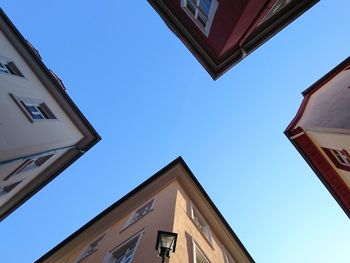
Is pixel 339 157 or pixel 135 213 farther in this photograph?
pixel 339 157

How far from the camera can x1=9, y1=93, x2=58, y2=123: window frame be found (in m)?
13.0

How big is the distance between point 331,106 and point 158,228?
9549 millimetres

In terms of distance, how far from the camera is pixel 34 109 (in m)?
14.8

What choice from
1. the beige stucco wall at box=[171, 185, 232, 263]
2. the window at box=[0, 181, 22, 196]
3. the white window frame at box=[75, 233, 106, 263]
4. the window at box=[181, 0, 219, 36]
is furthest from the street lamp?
the window at box=[0, 181, 22, 196]

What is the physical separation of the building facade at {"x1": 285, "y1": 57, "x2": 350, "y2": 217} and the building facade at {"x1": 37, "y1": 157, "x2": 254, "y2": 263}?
578 centimetres

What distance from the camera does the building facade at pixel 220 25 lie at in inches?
435

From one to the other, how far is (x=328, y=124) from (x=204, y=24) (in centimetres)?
668

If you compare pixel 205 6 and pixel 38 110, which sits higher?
pixel 38 110

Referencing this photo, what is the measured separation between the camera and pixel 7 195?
55.5ft

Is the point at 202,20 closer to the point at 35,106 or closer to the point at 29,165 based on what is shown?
the point at 35,106

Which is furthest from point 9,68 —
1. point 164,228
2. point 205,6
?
point 164,228

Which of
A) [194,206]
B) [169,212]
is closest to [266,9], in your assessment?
[169,212]

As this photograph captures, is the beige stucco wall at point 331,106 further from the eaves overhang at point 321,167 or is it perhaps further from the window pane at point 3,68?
the window pane at point 3,68

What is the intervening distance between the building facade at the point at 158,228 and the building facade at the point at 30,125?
4119mm
